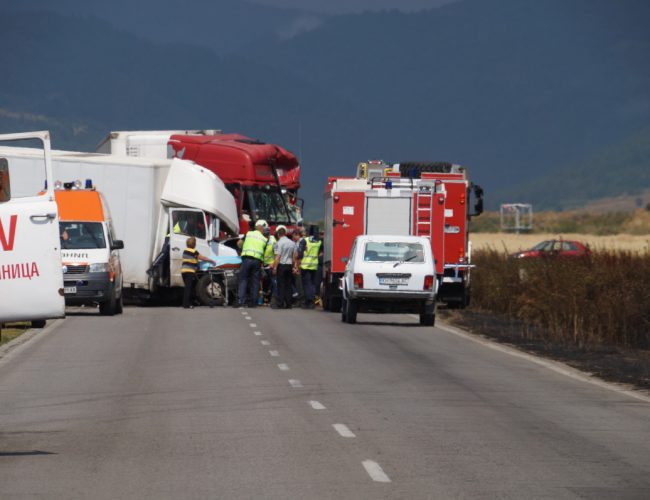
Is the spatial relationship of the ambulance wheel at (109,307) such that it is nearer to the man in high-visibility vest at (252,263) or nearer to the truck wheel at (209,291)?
the man in high-visibility vest at (252,263)

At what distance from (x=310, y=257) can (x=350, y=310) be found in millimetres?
7160

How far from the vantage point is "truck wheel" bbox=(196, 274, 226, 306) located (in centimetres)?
3812

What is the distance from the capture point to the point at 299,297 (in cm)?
3956

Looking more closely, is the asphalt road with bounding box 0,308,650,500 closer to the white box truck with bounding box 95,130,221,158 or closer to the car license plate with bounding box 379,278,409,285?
the car license plate with bounding box 379,278,409,285

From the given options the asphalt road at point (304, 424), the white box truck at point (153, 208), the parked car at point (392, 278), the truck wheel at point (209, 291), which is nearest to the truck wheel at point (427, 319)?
the parked car at point (392, 278)

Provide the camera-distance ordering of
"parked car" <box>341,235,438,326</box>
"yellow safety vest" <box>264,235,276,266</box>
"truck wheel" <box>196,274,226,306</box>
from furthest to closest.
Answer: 1. "yellow safety vest" <box>264,235,276,266</box>
2. "truck wheel" <box>196,274,226,306</box>
3. "parked car" <box>341,235,438,326</box>

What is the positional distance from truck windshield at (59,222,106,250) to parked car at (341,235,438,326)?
5.10 metres

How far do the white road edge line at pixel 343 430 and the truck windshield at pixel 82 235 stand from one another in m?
19.1

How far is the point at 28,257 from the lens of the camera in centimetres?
1290

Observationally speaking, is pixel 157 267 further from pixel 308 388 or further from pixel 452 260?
pixel 308 388

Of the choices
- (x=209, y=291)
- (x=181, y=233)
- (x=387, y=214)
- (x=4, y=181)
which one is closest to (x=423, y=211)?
(x=387, y=214)

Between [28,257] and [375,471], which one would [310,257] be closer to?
[28,257]

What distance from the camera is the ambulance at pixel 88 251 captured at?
32125 millimetres

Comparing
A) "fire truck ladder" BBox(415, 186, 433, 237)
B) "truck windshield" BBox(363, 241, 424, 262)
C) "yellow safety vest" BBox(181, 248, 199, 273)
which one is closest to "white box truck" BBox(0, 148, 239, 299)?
"yellow safety vest" BBox(181, 248, 199, 273)
